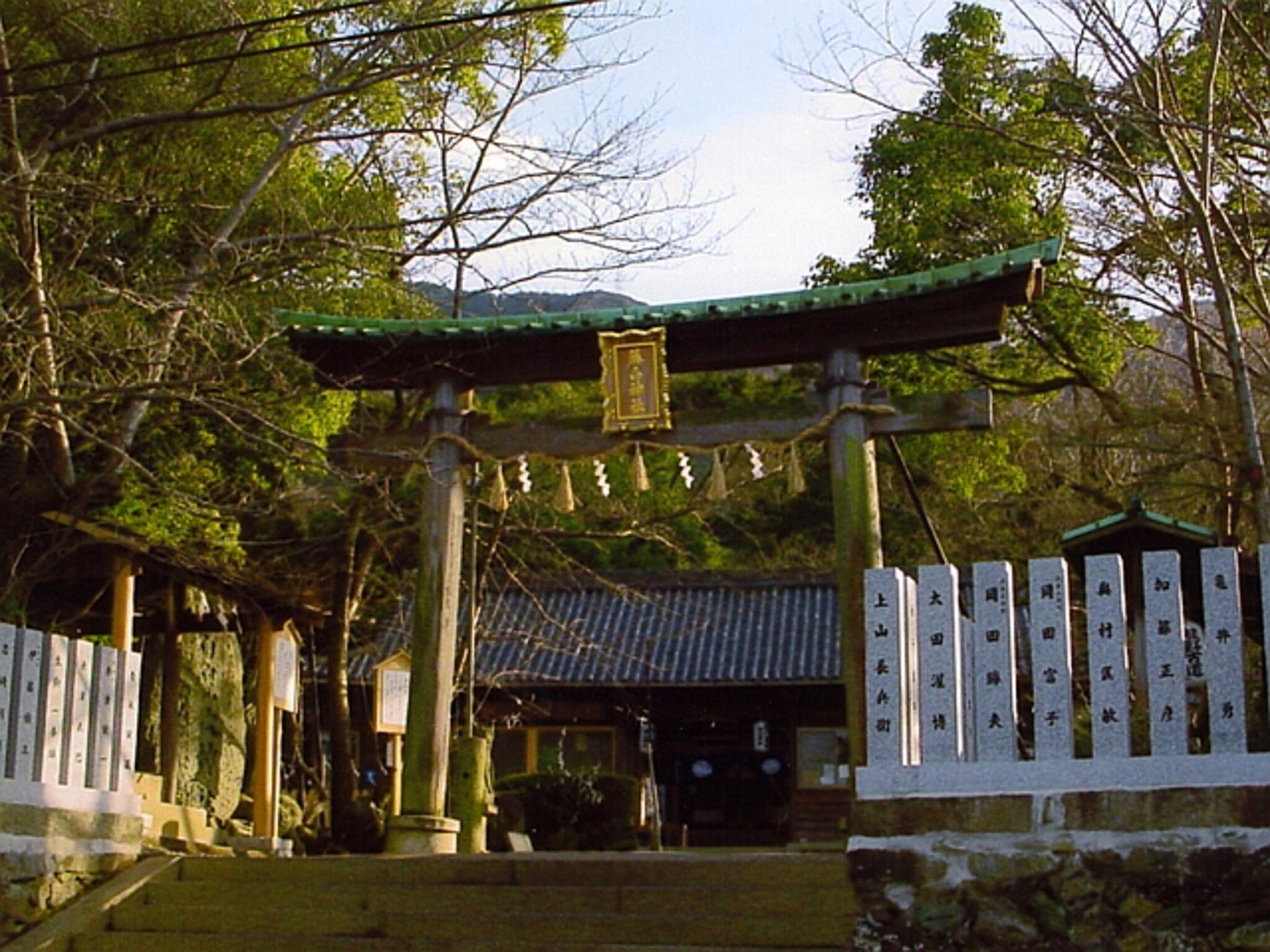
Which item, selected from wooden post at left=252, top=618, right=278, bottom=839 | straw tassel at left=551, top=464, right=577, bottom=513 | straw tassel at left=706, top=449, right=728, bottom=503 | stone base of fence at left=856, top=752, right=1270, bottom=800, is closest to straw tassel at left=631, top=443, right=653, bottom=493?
straw tassel at left=706, top=449, right=728, bottom=503

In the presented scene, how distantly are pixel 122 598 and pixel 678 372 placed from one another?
535 cm

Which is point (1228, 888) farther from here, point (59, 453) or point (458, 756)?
point (59, 453)

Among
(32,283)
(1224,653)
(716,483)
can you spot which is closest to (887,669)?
(1224,653)

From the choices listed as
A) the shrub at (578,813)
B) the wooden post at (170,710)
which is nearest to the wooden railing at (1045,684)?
the shrub at (578,813)

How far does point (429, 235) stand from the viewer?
1584 cm

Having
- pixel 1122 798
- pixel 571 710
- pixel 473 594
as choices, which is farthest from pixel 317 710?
pixel 1122 798

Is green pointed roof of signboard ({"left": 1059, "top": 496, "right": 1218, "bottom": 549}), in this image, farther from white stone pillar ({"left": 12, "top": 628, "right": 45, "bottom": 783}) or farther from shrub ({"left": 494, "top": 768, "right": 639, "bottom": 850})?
white stone pillar ({"left": 12, "top": 628, "right": 45, "bottom": 783})

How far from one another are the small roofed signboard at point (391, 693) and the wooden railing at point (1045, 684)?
25.4 ft

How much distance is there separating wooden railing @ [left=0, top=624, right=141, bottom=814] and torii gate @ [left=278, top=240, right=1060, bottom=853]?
78.9 inches

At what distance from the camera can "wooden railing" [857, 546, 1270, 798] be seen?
24.1 feet

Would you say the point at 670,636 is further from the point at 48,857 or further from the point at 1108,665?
the point at 1108,665

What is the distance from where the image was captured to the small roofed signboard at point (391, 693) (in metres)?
15.0

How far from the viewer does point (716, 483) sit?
11703 millimetres

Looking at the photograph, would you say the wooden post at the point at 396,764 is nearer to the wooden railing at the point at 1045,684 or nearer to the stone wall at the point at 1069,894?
the wooden railing at the point at 1045,684
